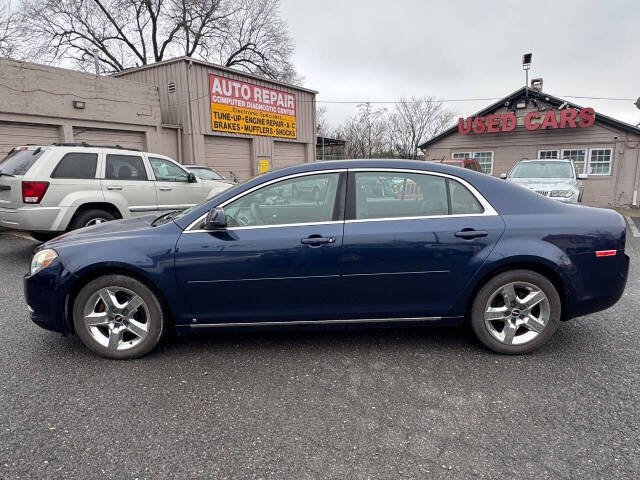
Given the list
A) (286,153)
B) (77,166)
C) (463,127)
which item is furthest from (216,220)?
(463,127)

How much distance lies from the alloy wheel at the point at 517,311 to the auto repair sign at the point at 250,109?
12965 mm

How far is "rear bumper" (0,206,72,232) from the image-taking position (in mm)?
5883

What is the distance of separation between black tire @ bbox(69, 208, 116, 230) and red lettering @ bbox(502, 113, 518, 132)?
17.0 metres

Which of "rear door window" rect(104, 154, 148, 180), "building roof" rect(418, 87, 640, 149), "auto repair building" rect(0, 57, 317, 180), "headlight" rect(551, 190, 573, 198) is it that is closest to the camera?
"rear door window" rect(104, 154, 148, 180)

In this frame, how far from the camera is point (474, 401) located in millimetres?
2607

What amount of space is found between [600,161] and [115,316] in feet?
65.6

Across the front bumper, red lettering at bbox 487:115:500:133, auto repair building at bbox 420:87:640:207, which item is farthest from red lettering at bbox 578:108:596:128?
the front bumper

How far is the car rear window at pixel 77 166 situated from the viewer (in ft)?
20.2

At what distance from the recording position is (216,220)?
296cm

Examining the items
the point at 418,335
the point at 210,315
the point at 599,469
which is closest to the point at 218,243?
the point at 210,315

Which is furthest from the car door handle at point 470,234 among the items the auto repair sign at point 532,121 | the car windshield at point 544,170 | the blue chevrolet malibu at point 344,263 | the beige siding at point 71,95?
the auto repair sign at point 532,121

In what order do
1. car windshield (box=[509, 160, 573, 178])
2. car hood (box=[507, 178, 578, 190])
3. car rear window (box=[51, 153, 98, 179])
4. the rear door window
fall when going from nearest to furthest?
1. car rear window (box=[51, 153, 98, 179])
2. the rear door window
3. car hood (box=[507, 178, 578, 190])
4. car windshield (box=[509, 160, 573, 178])

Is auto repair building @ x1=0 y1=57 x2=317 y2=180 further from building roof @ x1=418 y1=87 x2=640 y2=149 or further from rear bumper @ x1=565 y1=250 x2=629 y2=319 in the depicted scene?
rear bumper @ x1=565 y1=250 x2=629 y2=319

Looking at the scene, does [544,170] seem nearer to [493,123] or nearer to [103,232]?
[493,123]
